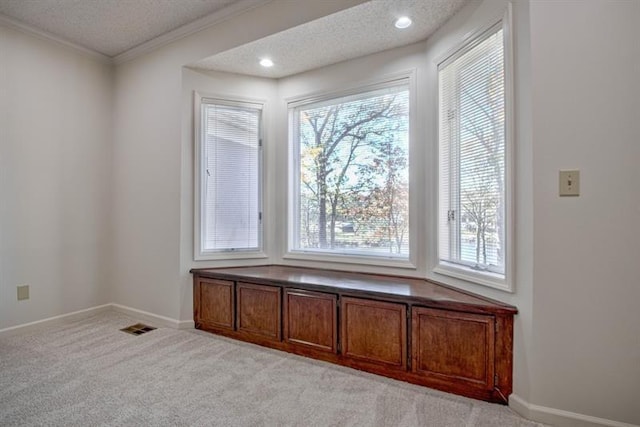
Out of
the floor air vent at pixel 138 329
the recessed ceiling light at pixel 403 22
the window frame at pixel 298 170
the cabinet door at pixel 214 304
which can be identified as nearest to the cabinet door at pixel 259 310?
the cabinet door at pixel 214 304

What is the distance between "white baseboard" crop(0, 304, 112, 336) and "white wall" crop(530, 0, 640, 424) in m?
3.98

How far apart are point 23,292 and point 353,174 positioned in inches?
127

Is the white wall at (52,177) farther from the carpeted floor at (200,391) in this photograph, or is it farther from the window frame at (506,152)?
the window frame at (506,152)

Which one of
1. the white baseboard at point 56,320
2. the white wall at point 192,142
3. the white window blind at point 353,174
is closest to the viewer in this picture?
the white window blind at point 353,174

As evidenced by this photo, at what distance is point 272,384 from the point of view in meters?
2.23

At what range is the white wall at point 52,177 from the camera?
305cm

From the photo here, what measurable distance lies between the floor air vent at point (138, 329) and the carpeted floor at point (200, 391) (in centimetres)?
25

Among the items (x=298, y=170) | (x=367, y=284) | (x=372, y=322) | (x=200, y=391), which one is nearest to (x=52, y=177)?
(x=298, y=170)

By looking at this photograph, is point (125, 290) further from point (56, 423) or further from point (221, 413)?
point (221, 413)

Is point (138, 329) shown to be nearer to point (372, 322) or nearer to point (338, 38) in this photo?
point (372, 322)

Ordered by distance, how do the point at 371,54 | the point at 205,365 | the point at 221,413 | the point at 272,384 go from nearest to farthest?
1. the point at 221,413
2. the point at 272,384
3. the point at 205,365
4. the point at 371,54

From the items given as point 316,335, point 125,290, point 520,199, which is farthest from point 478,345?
point 125,290

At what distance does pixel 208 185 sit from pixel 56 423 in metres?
2.12

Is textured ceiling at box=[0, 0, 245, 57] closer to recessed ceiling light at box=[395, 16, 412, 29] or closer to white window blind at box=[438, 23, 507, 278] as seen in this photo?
recessed ceiling light at box=[395, 16, 412, 29]
